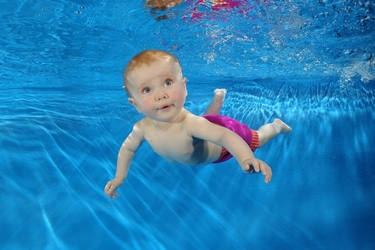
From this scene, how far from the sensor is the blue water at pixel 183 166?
4320 mm

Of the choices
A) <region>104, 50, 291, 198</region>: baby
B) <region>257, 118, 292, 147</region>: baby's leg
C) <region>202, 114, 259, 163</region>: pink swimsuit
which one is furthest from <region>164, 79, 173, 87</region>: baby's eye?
<region>257, 118, 292, 147</region>: baby's leg

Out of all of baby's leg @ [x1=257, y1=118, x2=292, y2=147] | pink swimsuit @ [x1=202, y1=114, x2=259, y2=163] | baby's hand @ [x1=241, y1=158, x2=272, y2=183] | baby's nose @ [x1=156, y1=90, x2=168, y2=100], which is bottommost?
baby's hand @ [x1=241, y1=158, x2=272, y2=183]

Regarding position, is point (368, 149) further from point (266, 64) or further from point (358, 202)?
point (266, 64)

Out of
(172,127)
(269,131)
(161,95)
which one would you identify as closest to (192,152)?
(172,127)

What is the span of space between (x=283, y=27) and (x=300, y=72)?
10.5 feet

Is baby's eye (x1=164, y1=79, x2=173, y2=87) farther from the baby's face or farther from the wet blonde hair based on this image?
the wet blonde hair

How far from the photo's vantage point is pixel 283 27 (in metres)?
5.88

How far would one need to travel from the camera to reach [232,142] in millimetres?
2777

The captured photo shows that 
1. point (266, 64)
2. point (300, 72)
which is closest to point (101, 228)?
point (266, 64)

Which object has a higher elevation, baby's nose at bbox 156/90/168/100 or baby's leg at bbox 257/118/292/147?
baby's leg at bbox 257/118/292/147

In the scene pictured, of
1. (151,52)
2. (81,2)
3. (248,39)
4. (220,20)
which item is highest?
(248,39)

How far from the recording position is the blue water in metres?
4.32

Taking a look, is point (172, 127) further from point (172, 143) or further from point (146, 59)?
point (146, 59)

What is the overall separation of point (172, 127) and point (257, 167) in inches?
43.2
